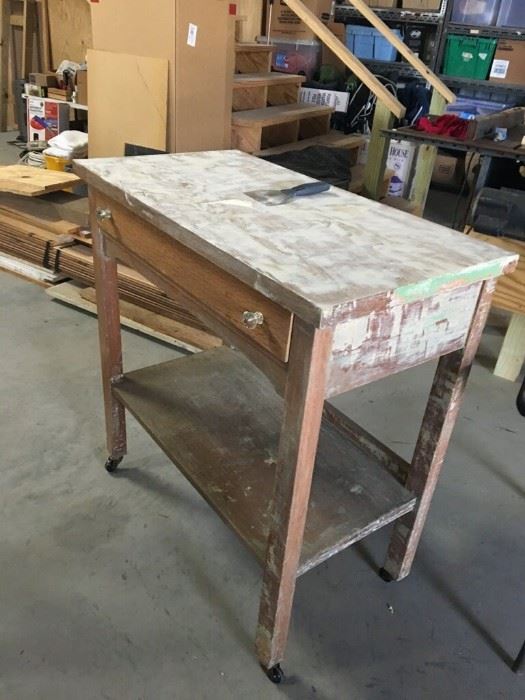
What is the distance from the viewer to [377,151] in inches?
120

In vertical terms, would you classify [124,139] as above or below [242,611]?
above

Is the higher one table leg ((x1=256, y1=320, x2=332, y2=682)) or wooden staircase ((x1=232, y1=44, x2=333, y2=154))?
wooden staircase ((x1=232, y1=44, x2=333, y2=154))

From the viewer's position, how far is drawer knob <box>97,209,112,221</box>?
1.32 meters

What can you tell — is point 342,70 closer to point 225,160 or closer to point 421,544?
point 225,160

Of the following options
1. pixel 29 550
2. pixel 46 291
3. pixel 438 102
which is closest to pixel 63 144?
pixel 46 291

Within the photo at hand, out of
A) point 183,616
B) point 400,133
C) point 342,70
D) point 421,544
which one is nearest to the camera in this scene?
point 183,616

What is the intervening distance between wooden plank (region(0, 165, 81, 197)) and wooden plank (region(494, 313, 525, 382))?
195cm

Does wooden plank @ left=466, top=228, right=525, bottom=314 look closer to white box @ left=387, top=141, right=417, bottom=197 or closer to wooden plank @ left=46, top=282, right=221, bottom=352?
wooden plank @ left=46, top=282, right=221, bottom=352

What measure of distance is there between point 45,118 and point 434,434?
4.15 meters

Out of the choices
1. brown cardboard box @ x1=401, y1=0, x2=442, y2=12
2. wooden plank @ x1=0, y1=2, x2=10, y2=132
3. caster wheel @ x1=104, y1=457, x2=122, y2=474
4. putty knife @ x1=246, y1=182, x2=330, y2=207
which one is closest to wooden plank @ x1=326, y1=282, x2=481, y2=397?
putty knife @ x1=246, y1=182, x2=330, y2=207

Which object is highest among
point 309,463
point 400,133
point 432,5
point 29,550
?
point 432,5

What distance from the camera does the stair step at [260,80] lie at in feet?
10.4

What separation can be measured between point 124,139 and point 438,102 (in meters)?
1.81

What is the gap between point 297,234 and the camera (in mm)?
1017
